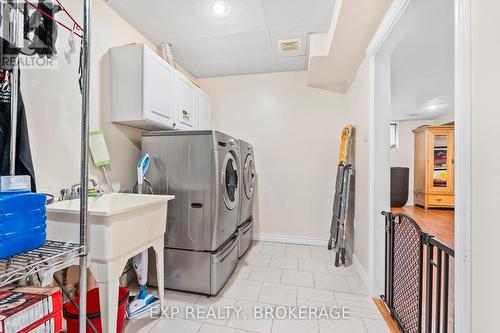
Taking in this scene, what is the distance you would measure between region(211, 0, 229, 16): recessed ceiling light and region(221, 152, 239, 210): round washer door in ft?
4.17

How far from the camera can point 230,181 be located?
222cm

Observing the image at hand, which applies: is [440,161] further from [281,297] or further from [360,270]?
[281,297]

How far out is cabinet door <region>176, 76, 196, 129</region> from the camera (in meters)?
2.47

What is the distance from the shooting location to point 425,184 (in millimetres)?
5406

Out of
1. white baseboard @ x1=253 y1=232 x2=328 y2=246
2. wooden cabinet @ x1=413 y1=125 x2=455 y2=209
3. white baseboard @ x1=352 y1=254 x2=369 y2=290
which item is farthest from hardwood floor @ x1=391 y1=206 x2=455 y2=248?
white baseboard @ x1=253 y1=232 x2=328 y2=246

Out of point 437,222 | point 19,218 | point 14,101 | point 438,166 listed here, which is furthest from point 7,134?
point 438,166

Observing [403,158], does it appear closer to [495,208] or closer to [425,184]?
[425,184]

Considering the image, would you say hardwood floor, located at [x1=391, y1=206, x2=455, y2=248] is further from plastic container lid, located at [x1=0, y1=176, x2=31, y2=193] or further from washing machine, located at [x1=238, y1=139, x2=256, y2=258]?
plastic container lid, located at [x1=0, y1=176, x2=31, y2=193]

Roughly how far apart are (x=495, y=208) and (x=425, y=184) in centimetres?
587

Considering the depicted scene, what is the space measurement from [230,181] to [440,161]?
5.70 m

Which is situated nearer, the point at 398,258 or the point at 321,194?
the point at 398,258

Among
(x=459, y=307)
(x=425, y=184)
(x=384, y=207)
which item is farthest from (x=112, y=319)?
(x=425, y=184)

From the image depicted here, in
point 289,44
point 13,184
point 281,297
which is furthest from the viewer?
point 289,44

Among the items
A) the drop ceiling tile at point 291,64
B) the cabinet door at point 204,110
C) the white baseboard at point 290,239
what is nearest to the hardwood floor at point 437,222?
the white baseboard at point 290,239
